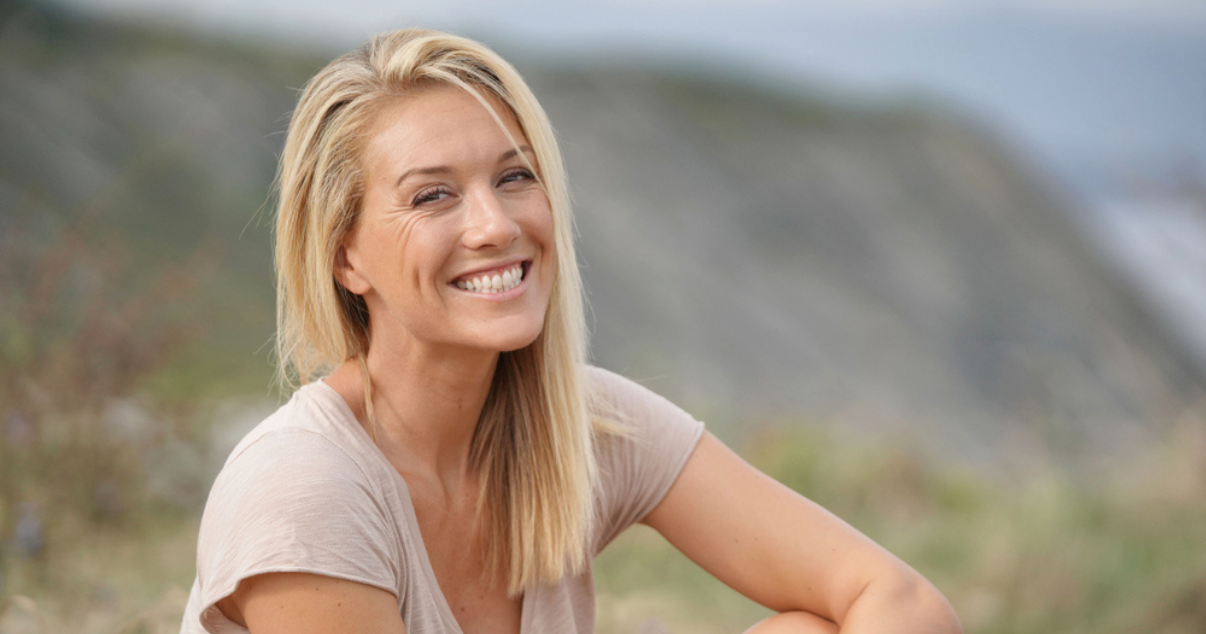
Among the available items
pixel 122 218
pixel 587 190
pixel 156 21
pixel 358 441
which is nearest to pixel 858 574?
pixel 358 441

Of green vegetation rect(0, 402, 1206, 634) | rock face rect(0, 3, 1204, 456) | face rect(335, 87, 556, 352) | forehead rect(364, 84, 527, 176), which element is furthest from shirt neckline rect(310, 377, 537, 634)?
rock face rect(0, 3, 1204, 456)

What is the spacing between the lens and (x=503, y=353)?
1982mm

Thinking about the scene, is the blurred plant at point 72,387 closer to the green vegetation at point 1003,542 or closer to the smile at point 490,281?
the green vegetation at point 1003,542

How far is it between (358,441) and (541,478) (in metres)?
0.39

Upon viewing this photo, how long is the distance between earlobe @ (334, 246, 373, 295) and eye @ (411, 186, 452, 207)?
0.18m

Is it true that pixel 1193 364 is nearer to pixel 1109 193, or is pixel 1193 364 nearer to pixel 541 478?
pixel 1109 193

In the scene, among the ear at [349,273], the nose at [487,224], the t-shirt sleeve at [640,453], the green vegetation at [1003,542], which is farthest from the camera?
the green vegetation at [1003,542]

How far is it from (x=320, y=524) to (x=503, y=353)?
1.98 feet

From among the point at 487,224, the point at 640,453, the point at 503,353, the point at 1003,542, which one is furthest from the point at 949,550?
the point at 487,224

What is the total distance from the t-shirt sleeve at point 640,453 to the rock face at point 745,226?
2536 mm

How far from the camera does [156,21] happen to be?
7348 mm

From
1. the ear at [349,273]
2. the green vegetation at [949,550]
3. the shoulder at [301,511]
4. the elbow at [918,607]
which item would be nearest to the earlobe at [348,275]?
the ear at [349,273]

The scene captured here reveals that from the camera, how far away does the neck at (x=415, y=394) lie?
5.86 feet

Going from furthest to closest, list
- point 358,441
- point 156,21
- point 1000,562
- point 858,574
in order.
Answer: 1. point 156,21
2. point 1000,562
3. point 858,574
4. point 358,441
